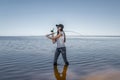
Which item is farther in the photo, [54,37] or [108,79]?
[54,37]

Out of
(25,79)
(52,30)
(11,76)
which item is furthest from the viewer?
(52,30)

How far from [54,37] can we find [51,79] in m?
3.48

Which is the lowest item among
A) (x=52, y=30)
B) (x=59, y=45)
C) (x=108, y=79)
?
(x=108, y=79)

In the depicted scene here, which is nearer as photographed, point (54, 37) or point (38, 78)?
point (38, 78)

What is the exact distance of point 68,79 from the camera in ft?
26.8

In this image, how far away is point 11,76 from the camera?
8711 mm

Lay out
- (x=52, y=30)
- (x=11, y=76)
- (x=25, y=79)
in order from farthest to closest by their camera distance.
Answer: (x=52, y=30) → (x=11, y=76) → (x=25, y=79)

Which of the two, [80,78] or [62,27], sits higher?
[62,27]

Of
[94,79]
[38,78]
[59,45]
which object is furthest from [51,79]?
[59,45]

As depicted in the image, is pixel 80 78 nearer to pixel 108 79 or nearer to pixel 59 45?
pixel 108 79

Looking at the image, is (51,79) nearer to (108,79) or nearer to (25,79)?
(25,79)

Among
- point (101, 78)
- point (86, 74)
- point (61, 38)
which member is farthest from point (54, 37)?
point (101, 78)

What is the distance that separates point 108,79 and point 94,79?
56 centimetres

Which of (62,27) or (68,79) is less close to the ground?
(62,27)
